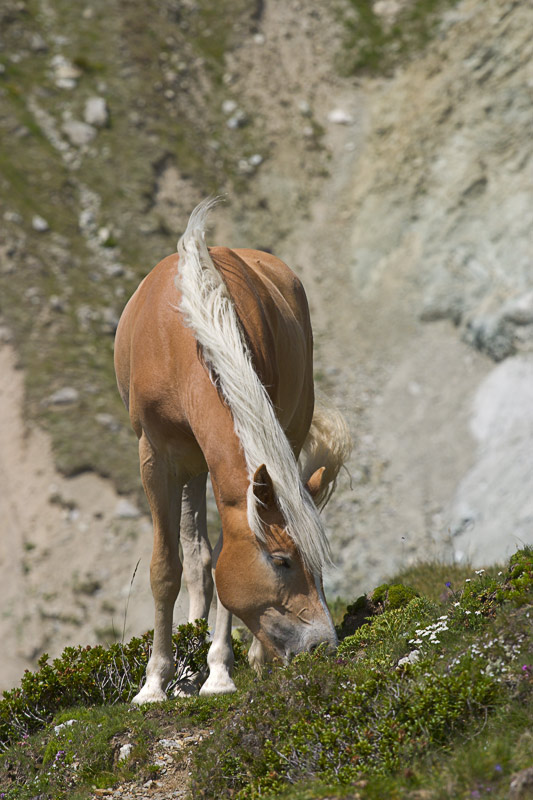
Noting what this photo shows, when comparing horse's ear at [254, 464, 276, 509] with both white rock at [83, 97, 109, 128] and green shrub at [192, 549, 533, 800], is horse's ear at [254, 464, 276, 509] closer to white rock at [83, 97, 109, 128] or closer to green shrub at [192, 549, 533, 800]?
green shrub at [192, 549, 533, 800]

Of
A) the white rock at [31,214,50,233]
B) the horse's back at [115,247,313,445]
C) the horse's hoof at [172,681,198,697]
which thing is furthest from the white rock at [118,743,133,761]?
the white rock at [31,214,50,233]

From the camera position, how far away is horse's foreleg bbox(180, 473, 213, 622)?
283 inches

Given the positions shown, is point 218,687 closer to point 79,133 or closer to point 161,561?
point 161,561

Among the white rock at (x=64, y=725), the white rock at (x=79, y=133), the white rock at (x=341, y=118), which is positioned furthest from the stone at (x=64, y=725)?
the white rock at (x=341, y=118)

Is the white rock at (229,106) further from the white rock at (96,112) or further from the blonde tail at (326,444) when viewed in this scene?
the blonde tail at (326,444)

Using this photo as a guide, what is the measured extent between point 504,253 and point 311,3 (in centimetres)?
1366

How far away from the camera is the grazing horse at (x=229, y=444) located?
15.8 ft

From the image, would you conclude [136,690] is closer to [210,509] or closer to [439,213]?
[210,509]

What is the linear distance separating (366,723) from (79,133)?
24335 millimetres

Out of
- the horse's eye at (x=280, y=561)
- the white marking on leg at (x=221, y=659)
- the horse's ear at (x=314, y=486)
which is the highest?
the horse's ear at (x=314, y=486)

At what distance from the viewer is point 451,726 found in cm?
406

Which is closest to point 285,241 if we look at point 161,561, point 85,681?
point 161,561

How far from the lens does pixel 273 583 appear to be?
189 inches

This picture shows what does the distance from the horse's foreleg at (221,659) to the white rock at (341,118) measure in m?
22.7
